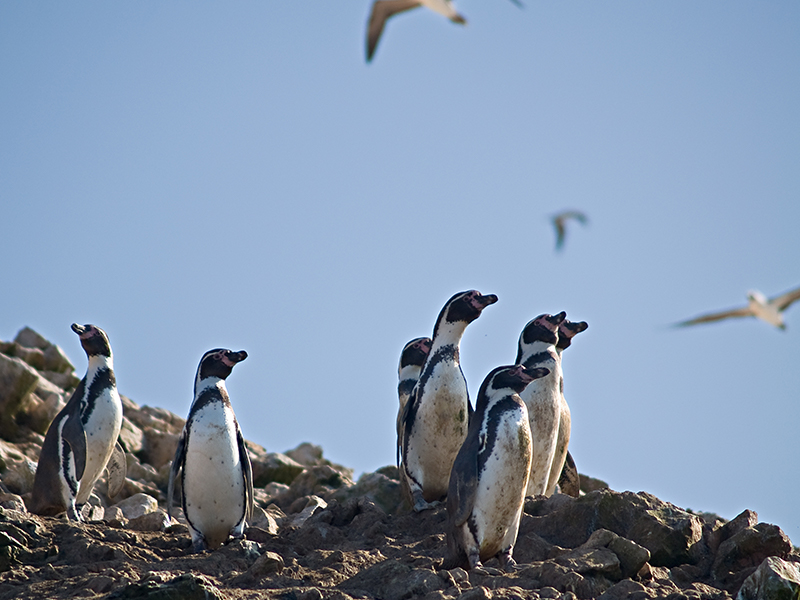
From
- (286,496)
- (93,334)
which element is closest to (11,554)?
(93,334)

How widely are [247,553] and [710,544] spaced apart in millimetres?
4150

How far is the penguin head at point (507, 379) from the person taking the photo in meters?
9.69

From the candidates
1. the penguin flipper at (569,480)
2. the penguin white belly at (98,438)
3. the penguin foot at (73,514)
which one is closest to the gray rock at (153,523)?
the penguin foot at (73,514)

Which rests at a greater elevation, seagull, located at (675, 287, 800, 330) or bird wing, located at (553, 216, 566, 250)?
bird wing, located at (553, 216, 566, 250)

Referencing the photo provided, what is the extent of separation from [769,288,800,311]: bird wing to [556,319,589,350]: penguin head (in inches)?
135

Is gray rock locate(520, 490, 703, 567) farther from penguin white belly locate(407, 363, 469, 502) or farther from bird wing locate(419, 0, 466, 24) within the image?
bird wing locate(419, 0, 466, 24)

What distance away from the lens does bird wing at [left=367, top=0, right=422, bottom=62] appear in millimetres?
10211

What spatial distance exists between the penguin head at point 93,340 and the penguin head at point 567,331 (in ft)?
18.4

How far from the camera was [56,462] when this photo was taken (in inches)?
455

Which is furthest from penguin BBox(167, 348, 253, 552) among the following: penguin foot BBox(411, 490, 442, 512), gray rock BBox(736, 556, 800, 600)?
gray rock BBox(736, 556, 800, 600)

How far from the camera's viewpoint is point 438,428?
1145 cm

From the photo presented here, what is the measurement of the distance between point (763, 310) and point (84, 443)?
741 cm

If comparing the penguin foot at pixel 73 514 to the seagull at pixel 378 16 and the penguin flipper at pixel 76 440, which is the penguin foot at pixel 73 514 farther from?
the seagull at pixel 378 16

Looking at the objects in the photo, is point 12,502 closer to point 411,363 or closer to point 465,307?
point 411,363
